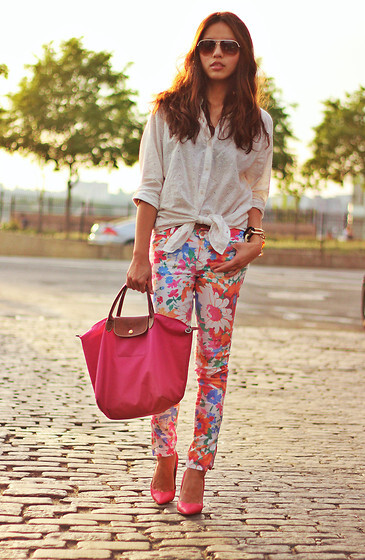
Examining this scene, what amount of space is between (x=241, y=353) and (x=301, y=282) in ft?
36.9

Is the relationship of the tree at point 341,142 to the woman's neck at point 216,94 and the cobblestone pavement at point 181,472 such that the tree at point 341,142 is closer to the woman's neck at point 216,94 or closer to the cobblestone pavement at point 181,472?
the cobblestone pavement at point 181,472

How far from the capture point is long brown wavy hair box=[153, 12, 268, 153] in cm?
336

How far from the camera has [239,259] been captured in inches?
132

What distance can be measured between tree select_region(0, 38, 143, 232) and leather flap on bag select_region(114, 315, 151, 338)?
27168mm

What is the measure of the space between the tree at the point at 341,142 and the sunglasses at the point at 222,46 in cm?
3031

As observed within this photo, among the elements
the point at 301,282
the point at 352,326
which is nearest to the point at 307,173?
the point at 301,282

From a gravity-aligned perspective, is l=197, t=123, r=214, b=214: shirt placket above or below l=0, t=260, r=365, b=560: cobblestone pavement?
above

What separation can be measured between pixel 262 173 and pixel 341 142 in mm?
30847

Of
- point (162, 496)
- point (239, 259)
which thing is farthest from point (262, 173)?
point (162, 496)

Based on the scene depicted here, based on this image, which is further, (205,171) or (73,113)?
(73,113)

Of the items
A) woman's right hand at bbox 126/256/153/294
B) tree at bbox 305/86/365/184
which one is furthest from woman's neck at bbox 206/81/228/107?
tree at bbox 305/86/365/184

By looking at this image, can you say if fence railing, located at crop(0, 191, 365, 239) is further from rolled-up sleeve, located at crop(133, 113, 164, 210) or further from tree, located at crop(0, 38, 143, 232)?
rolled-up sleeve, located at crop(133, 113, 164, 210)

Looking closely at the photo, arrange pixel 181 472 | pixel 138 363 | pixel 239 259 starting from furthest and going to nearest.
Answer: pixel 181 472 < pixel 239 259 < pixel 138 363

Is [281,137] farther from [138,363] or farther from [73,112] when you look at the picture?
[138,363]
